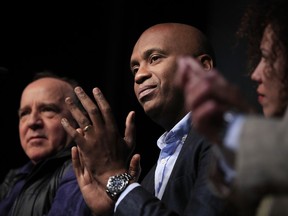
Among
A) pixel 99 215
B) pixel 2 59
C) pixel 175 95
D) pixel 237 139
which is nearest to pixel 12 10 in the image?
pixel 2 59

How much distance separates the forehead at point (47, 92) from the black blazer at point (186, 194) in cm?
95

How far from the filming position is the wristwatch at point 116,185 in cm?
133

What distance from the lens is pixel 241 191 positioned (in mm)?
789

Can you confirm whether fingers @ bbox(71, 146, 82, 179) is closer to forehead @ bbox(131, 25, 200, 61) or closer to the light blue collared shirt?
the light blue collared shirt

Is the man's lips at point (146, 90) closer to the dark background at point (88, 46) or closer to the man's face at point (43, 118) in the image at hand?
the man's face at point (43, 118)

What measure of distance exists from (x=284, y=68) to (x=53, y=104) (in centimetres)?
135

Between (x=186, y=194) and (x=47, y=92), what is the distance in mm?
1100

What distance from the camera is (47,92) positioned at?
2311mm

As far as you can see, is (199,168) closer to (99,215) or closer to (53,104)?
(99,215)

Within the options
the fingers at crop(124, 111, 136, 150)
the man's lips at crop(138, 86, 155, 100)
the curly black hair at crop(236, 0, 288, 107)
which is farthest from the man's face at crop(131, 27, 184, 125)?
the curly black hair at crop(236, 0, 288, 107)

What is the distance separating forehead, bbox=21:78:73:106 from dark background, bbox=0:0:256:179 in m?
0.16

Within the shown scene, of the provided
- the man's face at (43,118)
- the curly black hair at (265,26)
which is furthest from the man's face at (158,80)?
the man's face at (43,118)

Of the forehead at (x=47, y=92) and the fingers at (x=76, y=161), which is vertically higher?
the fingers at (x=76, y=161)

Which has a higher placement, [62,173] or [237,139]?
[237,139]
